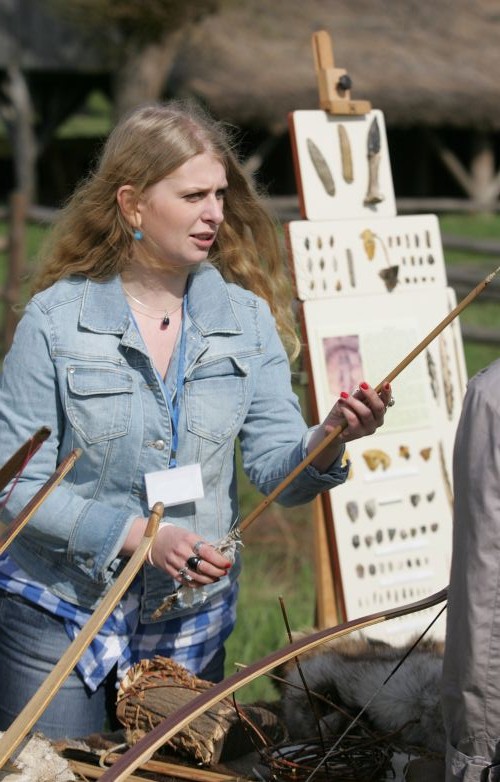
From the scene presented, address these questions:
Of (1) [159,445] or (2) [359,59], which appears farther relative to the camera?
(2) [359,59]

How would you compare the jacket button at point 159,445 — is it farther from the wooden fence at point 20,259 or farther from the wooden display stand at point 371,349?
the wooden fence at point 20,259

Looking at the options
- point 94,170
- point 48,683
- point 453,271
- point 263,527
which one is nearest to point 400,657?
point 48,683

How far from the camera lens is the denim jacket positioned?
8.29 feet

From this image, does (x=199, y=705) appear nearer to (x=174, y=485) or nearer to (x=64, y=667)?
(x=64, y=667)

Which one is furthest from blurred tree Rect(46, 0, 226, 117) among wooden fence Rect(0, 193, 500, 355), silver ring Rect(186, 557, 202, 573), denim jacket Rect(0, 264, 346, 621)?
silver ring Rect(186, 557, 202, 573)

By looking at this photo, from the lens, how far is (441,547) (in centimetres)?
382

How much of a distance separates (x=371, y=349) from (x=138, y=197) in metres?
1.27

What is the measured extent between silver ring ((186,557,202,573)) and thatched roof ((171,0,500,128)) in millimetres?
18162

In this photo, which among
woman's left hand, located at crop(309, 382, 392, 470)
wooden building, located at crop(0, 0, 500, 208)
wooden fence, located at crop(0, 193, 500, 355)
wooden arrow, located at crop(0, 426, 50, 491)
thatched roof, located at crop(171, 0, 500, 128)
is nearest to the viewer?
wooden arrow, located at crop(0, 426, 50, 491)

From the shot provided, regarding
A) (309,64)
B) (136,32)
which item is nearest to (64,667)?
(309,64)

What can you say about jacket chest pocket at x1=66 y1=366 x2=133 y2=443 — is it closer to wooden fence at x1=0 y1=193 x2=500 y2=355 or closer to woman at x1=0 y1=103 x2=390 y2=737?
woman at x1=0 y1=103 x2=390 y2=737

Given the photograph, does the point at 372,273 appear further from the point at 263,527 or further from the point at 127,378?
the point at 263,527

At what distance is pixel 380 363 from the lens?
146 inches

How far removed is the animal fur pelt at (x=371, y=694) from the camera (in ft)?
8.27
